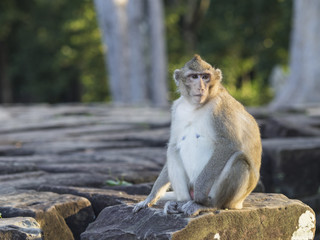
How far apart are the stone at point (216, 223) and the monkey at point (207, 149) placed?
0.10 meters

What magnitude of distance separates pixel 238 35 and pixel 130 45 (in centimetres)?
929

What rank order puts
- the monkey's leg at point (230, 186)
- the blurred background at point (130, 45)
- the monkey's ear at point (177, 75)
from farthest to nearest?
the blurred background at point (130, 45) → the monkey's ear at point (177, 75) → the monkey's leg at point (230, 186)

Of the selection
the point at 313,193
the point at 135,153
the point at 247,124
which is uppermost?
the point at 247,124

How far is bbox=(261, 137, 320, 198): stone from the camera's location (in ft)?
20.0

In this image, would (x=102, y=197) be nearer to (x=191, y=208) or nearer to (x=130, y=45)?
(x=191, y=208)

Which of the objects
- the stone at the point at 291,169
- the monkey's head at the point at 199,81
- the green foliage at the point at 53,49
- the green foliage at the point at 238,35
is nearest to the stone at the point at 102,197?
the monkey's head at the point at 199,81

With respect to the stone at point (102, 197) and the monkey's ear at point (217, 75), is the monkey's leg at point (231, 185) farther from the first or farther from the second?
the stone at point (102, 197)

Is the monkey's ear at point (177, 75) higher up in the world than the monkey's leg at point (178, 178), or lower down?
higher up

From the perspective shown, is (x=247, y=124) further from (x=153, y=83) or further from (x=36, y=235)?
(x=153, y=83)

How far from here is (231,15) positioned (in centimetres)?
2372

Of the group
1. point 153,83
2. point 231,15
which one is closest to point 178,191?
point 153,83

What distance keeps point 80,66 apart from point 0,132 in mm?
19701

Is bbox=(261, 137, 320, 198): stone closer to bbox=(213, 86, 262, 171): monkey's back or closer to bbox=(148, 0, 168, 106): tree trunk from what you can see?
bbox=(213, 86, 262, 171): monkey's back

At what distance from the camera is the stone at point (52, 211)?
3.90 m
